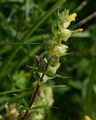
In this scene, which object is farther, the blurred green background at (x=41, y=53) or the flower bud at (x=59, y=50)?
the blurred green background at (x=41, y=53)

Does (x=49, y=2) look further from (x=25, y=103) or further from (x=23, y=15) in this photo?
(x=25, y=103)

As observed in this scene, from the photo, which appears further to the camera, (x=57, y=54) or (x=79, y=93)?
(x=79, y=93)

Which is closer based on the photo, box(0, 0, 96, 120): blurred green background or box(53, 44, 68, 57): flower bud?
box(53, 44, 68, 57): flower bud

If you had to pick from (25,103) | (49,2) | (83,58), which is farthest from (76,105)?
(25,103)

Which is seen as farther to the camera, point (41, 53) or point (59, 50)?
point (41, 53)

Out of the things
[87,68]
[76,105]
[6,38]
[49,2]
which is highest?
[49,2]

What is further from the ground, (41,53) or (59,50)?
(59,50)

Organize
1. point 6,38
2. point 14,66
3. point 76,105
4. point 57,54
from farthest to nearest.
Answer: point 76,105, point 6,38, point 14,66, point 57,54

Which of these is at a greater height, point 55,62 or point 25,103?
point 55,62
